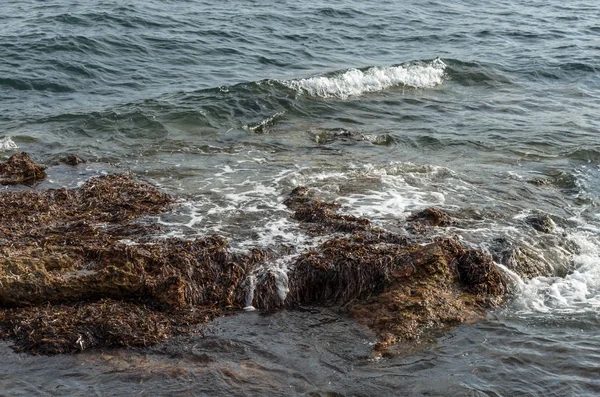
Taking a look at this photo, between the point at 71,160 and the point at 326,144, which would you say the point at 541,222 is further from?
the point at 71,160

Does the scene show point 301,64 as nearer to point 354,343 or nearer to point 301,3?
point 301,3

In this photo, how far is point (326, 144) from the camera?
13.2 meters

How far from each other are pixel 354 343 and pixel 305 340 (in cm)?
46

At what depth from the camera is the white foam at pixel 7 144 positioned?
40.4ft

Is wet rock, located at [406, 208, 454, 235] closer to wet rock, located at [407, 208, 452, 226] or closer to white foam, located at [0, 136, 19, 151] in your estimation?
wet rock, located at [407, 208, 452, 226]

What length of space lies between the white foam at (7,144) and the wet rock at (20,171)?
1440 millimetres

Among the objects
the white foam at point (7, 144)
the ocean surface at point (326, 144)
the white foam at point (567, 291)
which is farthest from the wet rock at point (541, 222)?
the white foam at point (7, 144)

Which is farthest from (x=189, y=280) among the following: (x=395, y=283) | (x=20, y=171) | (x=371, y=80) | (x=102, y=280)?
(x=371, y=80)

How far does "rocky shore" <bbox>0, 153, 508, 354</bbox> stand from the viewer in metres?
6.77

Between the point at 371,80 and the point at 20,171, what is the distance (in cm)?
970

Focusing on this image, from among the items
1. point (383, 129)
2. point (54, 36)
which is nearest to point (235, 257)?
point (383, 129)

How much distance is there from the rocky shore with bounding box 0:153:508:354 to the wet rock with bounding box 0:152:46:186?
4.64ft

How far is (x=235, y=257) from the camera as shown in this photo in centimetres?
803

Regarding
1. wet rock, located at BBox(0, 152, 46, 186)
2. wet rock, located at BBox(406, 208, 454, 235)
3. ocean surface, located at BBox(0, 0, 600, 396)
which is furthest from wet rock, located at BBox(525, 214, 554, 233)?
wet rock, located at BBox(0, 152, 46, 186)
